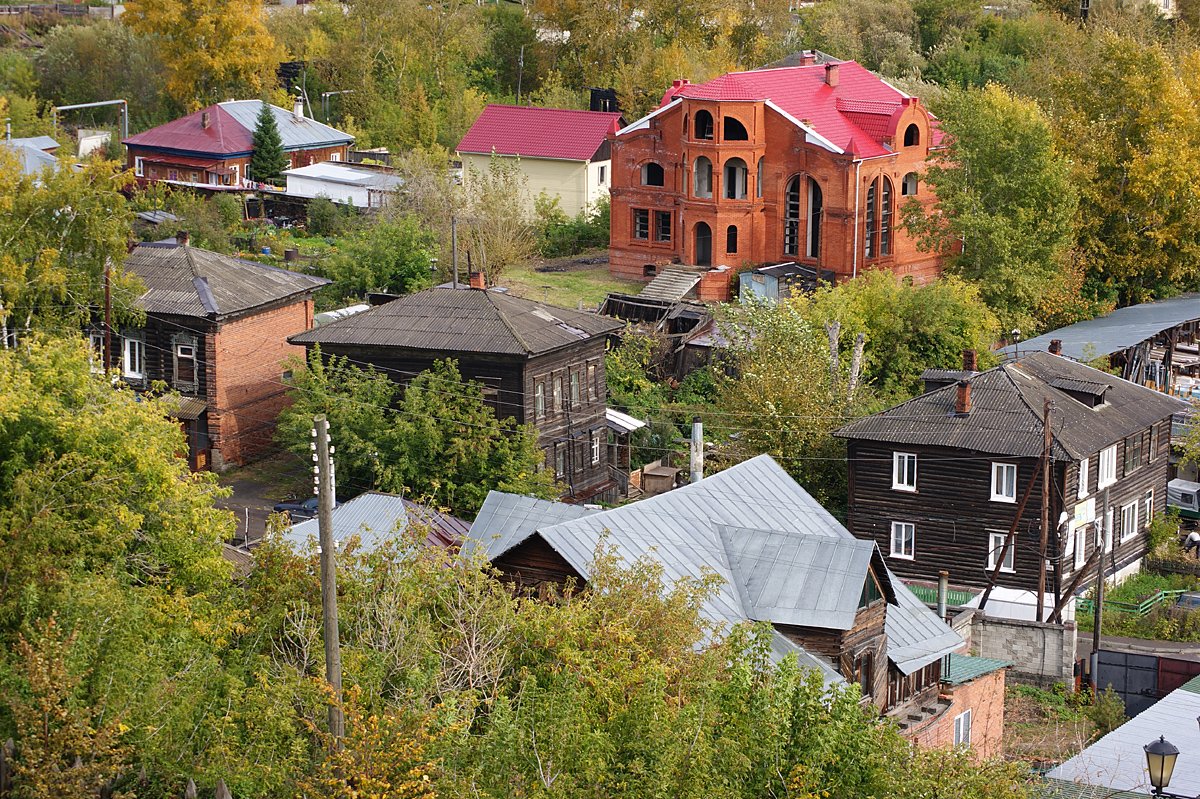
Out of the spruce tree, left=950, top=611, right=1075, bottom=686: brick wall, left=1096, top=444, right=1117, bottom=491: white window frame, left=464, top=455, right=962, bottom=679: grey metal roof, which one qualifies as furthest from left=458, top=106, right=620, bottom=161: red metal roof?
left=464, top=455, right=962, bottom=679: grey metal roof

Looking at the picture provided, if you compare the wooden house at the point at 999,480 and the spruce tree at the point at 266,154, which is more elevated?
the spruce tree at the point at 266,154

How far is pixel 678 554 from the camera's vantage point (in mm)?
30438

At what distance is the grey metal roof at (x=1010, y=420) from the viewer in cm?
4219

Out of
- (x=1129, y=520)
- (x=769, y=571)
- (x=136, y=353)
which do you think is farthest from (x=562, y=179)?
(x=769, y=571)

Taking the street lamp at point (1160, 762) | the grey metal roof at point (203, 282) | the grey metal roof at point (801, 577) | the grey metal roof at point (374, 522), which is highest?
the grey metal roof at point (203, 282)

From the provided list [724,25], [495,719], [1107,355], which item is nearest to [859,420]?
[1107,355]

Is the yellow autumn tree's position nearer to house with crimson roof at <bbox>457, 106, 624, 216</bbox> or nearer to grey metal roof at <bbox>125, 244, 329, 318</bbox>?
house with crimson roof at <bbox>457, 106, 624, 216</bbox>

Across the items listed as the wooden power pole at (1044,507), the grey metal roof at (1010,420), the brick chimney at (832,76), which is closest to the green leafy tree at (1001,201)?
the brick chimney at (832,76)

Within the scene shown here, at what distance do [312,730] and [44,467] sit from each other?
7.96 meters

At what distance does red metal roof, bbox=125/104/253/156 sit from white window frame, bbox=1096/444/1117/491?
43.0 meters

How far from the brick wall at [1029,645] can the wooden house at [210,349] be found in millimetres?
18092

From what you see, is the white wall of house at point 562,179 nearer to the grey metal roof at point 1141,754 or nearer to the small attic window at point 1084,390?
the small attic window at point 1084,390

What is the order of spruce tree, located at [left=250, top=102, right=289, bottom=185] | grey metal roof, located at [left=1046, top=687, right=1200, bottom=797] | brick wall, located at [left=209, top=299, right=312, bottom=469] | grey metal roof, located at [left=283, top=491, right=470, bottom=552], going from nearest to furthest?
1. grey metal roof, located at [left=1046, top=687, right=1200, bottom=797]
2. grey metal roof, located at [left=283, top=491, right=470, bottom=552]
3. brick wall, located at [left=209, top=299, right=312, bottom=469]
4. spruce tree, located at [left=250, top=102, right=289, bottom=185]

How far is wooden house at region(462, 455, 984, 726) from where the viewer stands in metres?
29.0
